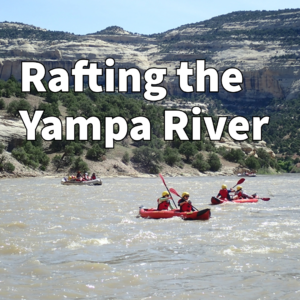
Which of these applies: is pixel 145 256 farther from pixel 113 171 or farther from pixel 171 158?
pixel 171 158

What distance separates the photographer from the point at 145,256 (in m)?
11.5

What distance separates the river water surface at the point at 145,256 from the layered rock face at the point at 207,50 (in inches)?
4953

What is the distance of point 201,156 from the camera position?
62.1 m

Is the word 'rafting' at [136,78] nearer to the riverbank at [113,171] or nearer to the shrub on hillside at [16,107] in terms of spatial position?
the riverbank at [113,171]

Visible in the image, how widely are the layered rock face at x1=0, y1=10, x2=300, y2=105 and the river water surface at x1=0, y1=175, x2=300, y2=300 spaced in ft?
413

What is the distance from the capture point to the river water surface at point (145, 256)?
9.09 metres

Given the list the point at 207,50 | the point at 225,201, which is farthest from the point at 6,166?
the point at 207,50

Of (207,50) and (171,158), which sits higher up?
(207,50)

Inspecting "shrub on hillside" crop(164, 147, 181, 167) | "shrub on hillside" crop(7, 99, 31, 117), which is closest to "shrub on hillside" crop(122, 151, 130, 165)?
"shrub on hillside" crop(164, 147, 181, 167)

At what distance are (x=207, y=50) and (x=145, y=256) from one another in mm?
152082

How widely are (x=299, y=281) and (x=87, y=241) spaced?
214 inches

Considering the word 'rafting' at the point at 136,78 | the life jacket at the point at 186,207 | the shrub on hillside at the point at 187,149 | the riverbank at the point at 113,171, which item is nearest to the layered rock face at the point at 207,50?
the shrub on hillside at the point at 187,149

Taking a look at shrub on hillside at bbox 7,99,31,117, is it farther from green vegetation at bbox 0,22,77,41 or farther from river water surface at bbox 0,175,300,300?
green vegetation at bbox 0,22,77,41

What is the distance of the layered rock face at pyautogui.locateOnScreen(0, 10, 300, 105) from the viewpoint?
144375 millimetres
